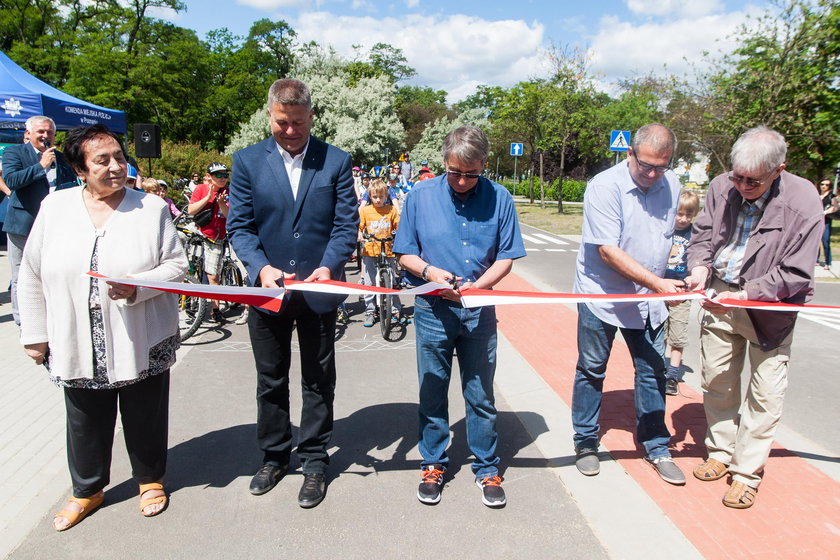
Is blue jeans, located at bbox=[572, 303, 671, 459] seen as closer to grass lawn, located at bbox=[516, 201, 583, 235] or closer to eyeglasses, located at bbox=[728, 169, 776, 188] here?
eyeglasses, located at bbox=[728, 169, 776, 188]

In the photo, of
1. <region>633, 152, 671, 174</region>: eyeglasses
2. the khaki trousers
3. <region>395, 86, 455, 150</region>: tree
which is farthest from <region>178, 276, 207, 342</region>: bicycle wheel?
<region>395, 86, 455, 150</region>: tree

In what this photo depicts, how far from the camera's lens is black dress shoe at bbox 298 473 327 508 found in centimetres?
319

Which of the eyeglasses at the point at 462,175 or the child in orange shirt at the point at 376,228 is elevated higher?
the eyeglasses at the point at 462,175

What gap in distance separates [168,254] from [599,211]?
242cm

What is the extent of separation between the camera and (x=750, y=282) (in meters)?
3.14

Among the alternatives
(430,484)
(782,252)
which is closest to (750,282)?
(782,252)

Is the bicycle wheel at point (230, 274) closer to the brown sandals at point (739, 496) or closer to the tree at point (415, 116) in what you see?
the brown sandals at point (739, 496)

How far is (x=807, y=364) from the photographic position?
6.06 meters

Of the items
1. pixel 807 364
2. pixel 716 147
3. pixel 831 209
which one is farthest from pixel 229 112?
pixel 807 364

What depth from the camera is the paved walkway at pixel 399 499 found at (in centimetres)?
286

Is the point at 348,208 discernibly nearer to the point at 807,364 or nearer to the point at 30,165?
the point at 30,165

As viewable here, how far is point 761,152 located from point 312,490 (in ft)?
9.86

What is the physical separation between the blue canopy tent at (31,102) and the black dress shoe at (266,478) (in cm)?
885

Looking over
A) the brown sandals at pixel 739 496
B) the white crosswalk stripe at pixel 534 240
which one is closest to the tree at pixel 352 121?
the white crosswalk stripe at pixel 534 240
